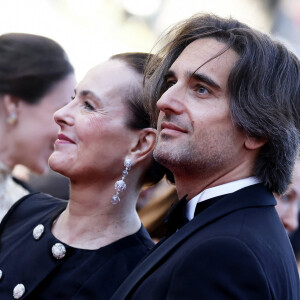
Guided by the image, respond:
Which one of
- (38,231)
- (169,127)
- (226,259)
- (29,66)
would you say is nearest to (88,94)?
(169,127)

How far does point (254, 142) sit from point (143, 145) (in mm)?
578

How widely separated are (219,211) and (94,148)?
74cm

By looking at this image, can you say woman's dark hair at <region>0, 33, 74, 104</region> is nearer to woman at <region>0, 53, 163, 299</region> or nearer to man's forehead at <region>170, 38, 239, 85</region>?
woman at <region>0, 53, 163, 299</region>

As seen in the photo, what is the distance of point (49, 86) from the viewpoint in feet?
12.5

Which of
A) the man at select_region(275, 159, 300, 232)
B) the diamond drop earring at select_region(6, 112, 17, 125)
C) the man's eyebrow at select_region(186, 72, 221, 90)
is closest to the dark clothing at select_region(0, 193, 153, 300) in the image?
the man's eyebrow at select_region(186, 72, 221, 90)

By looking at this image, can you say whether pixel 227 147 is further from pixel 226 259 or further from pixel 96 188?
pixel 96 188

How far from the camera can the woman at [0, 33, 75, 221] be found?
3742mm

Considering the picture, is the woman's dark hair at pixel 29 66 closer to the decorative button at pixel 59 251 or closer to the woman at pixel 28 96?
the woman at pixel 28 96

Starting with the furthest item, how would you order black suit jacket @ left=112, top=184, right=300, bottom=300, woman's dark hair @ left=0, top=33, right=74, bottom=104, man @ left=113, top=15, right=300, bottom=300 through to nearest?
woman's dark hair @ left=0, top=33, right=74, bottom=104, man @ left=113, top=15, right=300, bottom=300, black suit jacket @ left=112, top=184, right=300, bottom=300

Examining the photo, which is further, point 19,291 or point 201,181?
point 19,291

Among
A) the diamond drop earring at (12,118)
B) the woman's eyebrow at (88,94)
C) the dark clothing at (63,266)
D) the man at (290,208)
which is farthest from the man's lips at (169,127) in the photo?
the man at (290,208)

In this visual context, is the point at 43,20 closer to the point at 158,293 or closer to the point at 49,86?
the point at 49,86

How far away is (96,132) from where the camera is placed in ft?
9.34

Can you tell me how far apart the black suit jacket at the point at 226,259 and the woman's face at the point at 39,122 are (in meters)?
1.61
